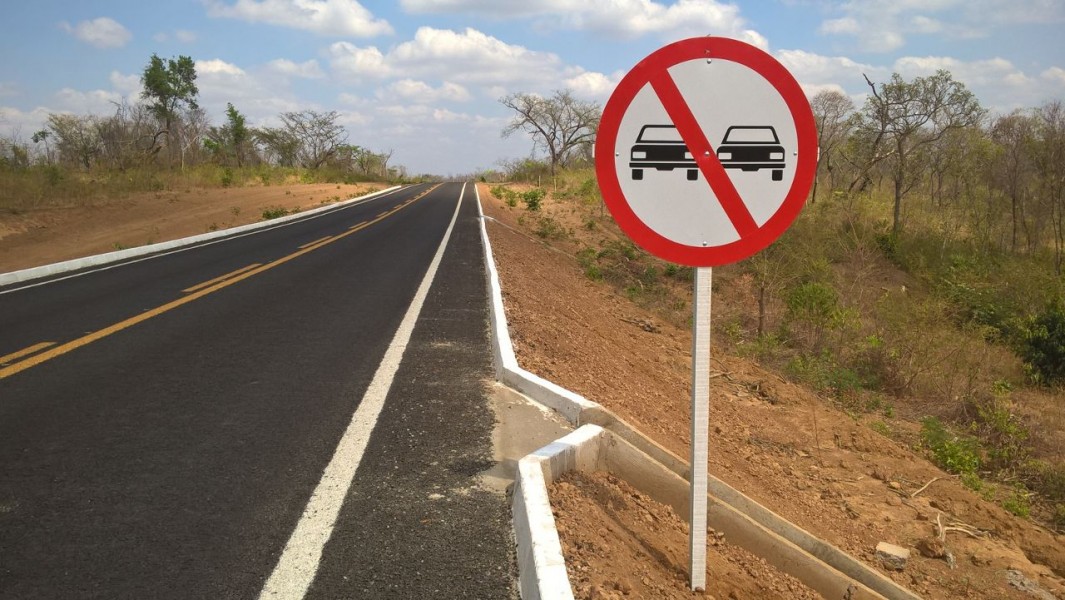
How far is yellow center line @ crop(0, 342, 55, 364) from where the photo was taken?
17.5 feet

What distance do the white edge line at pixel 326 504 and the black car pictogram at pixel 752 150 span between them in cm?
213

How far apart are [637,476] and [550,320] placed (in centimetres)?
415

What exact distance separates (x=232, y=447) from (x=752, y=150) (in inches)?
121

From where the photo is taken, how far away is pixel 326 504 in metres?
3.04

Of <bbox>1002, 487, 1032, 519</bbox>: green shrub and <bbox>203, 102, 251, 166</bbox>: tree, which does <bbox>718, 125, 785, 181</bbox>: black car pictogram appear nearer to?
<bbox>1002, 487, 1032, 519</bbox>: green shrub

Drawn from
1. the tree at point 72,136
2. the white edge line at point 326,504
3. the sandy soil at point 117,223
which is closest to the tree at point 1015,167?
the white edge line at point 326,504

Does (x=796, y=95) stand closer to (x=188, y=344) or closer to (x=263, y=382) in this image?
(x=263, y=382)

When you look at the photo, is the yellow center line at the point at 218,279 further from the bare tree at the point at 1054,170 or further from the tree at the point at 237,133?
the tree at the point at 237,133

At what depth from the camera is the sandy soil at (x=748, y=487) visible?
2998mm

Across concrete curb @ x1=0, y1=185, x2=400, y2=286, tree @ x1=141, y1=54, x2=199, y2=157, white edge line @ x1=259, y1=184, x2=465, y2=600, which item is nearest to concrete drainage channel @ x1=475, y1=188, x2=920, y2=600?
white edge line @ x1=259, y1=184, x2=465, y2=600

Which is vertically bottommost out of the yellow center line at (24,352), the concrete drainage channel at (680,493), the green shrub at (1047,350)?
the green shrub at (1047,350)

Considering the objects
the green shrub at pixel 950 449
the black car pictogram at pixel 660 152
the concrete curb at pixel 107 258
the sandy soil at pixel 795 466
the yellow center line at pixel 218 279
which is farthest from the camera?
the concrete curb at pixel 107 258

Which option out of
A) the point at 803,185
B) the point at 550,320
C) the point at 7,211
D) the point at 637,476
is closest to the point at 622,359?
the point at 550,320

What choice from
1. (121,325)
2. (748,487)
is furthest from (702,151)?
(121,325)
